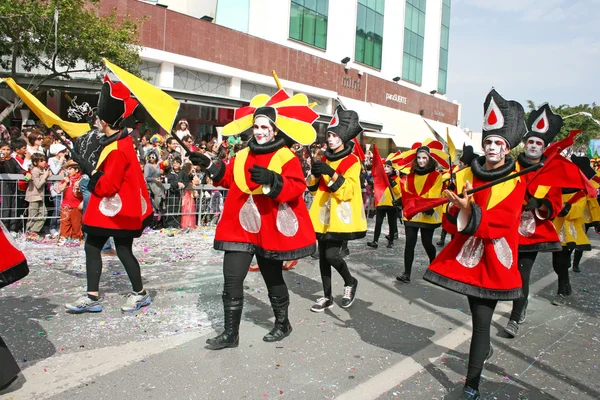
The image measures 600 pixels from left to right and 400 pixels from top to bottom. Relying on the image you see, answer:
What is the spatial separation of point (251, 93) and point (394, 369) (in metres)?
19.8

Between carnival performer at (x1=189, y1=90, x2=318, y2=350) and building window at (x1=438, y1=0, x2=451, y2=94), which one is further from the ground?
building window at (x1=438, y1=0, x2=451, y2=94)

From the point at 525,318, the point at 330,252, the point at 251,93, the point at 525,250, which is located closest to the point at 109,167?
the point at 330,252

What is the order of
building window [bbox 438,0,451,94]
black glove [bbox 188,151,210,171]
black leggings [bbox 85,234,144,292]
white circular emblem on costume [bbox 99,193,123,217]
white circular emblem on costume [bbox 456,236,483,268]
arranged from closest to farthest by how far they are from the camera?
white circular emblem on costume [bbox 456,236,483,268]
black glove [bbox 188,151,210,171]
white circular emblem on costume [bbox 99,193,123,217]
black leggings [bbox 85,234,144,292]
building window [bbox 438,0,451,94]

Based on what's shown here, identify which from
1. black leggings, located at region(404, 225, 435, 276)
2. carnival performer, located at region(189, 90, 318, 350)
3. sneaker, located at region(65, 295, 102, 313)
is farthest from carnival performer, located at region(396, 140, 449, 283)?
sneaker, located at region(65, 295, 102, 313)

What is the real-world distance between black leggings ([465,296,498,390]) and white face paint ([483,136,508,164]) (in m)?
0.99

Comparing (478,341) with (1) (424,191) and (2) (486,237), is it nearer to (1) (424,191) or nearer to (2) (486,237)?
(2) (486,237)

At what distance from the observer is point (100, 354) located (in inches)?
154

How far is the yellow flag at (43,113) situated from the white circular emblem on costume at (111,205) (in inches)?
35.8

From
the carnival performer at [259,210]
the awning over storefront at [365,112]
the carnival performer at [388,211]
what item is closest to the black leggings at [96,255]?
the carnival performer at [259,210]

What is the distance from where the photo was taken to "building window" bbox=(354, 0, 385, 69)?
1163 inches

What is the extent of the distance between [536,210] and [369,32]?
1078 inches

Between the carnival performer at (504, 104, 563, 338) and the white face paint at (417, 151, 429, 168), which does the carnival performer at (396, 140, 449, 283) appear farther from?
the carnival performer at (504, 104, 563, 338)

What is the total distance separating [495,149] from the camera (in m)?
3.68

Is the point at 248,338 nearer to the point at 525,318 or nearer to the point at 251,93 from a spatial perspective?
the point at 525,318
